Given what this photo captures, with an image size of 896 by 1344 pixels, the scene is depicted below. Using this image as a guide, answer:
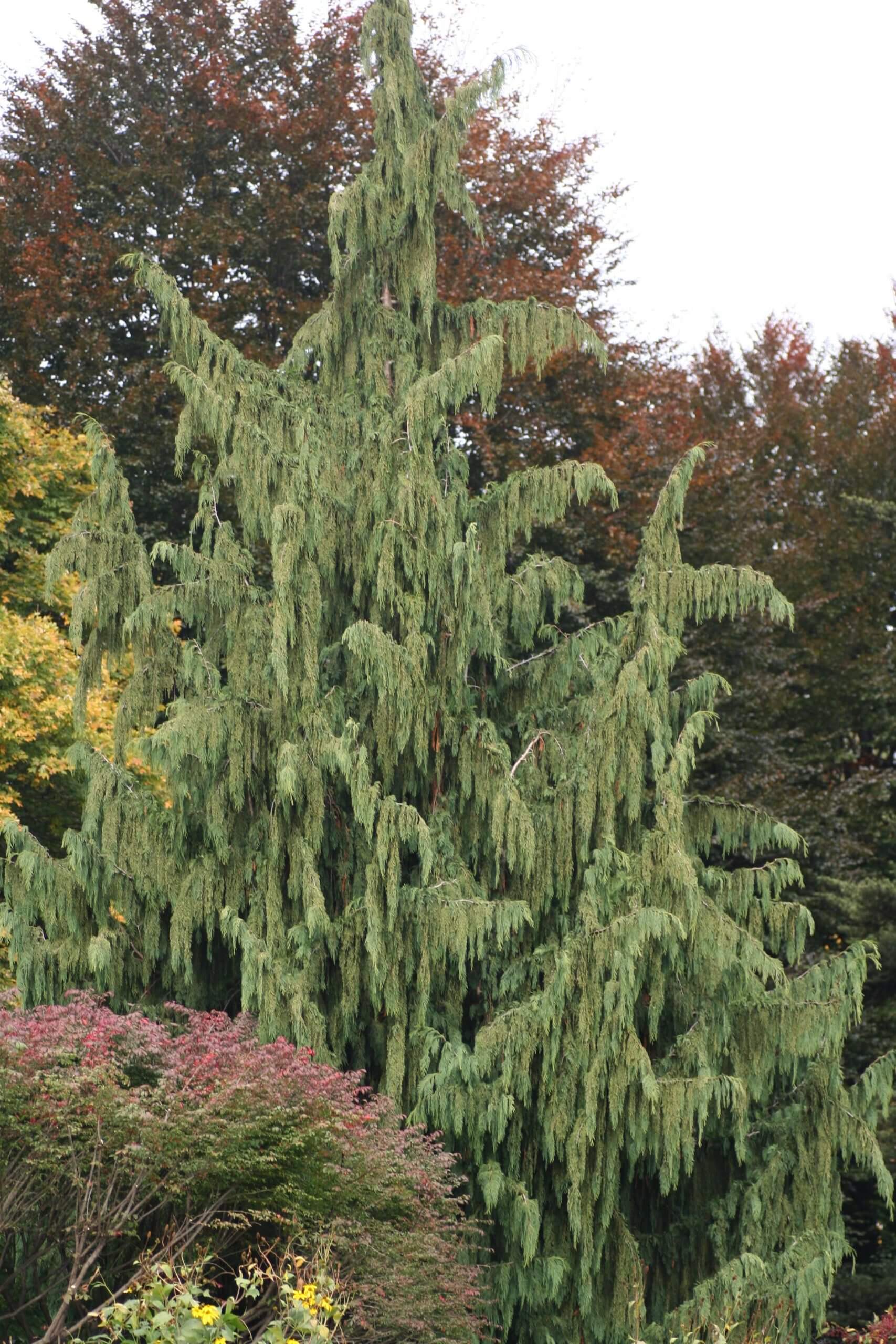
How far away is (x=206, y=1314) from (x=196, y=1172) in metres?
1.50

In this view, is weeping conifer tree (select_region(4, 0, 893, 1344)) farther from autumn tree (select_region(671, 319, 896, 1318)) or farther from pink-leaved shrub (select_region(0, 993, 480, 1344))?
autumn tree (select_region(671, 319, 896, 1318))

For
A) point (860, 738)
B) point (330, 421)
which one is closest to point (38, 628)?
point (330, 421)

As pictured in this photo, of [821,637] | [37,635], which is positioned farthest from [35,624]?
[821,637]

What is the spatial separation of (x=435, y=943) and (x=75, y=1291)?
313 cm

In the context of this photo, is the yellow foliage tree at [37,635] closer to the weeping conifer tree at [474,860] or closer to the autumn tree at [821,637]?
the weeping conifer tree at [474,860]

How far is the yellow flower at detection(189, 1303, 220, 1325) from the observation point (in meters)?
6.02

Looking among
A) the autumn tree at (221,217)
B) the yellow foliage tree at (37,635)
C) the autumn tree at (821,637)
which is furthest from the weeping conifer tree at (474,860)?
the autumn tree at (221,217)

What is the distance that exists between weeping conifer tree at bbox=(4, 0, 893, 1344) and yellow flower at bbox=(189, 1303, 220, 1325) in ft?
9.30

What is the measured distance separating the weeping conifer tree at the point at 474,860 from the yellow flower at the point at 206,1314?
9.30 ft

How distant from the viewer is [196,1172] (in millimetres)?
7520

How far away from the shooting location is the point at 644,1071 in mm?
8930

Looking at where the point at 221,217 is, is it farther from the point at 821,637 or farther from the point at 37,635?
the point at 821,637

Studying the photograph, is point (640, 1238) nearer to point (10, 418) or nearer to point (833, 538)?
point (10, 418)

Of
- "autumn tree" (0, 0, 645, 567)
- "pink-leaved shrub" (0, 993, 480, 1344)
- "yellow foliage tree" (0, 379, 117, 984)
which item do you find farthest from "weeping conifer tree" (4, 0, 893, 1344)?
"autumn tree" (0, 0, 645, 567)
